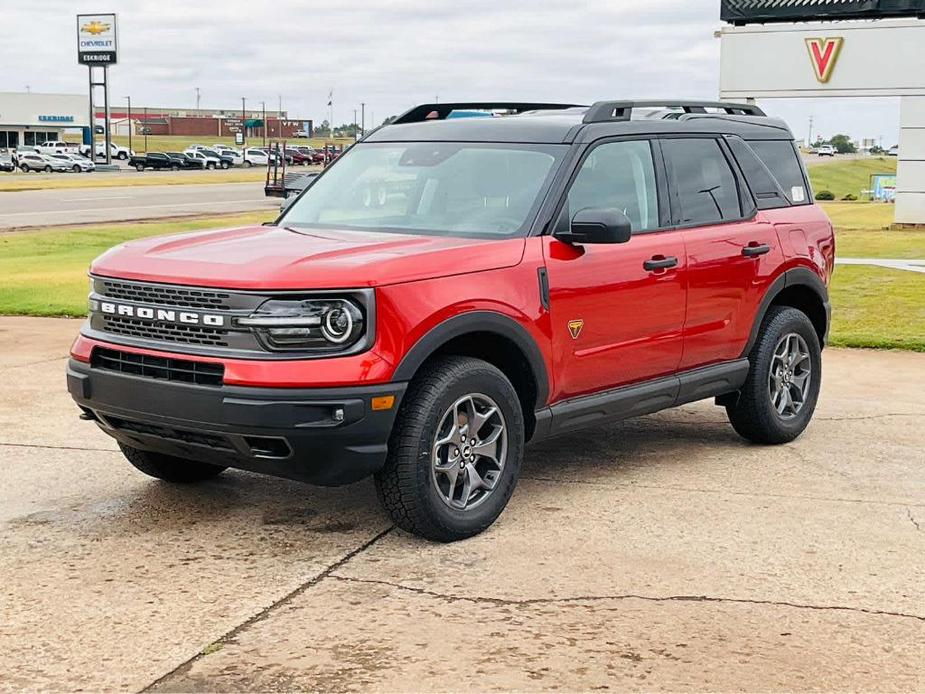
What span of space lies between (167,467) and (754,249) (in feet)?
11.1

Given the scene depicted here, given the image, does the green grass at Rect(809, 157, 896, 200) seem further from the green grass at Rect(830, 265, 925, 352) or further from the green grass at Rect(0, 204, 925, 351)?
the green grass at Rect(830, 265, 925, 352)

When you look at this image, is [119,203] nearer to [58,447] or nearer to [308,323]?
[58,447]

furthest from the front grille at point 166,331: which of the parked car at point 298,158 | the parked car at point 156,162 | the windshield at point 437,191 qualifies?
the parked car at point 298,158

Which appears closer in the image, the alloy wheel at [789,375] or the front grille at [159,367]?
the front grille at [159,367]

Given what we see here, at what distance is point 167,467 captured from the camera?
251 inches

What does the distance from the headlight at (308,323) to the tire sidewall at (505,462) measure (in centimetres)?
50

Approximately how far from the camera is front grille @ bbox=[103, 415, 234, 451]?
5.17 m

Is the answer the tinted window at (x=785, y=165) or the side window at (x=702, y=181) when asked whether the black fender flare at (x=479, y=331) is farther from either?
the tinted window at (x=785, y=165)

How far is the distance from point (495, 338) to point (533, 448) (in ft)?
6.13

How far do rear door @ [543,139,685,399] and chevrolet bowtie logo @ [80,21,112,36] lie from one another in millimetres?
93933

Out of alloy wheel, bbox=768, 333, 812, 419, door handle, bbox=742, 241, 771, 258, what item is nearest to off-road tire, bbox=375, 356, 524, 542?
door handle, bbox=742, 241, 771, 258

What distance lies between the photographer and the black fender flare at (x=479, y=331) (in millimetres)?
5180

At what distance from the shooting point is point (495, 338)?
5.69 metres

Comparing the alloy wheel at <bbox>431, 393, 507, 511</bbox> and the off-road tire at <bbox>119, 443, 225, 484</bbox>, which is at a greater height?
the alloy wheel at <bbox>431, 393, 507, 511</bbox>
